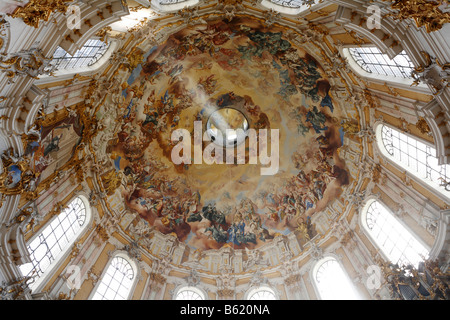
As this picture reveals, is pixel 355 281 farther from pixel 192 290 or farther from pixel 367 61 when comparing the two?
pixel 367 61

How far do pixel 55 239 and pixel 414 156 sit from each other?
14757 mm

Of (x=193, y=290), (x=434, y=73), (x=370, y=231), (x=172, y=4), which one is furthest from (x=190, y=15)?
(x=193, y=290)

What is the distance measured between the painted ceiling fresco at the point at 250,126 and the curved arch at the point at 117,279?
2971mm

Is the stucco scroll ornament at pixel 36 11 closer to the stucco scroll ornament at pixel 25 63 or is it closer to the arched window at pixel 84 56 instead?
the stucco scroll ornament at pixel 25 63

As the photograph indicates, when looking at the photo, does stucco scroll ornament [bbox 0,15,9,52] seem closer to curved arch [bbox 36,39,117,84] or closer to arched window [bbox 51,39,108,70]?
curved arch [bbox 36,39,117,84]

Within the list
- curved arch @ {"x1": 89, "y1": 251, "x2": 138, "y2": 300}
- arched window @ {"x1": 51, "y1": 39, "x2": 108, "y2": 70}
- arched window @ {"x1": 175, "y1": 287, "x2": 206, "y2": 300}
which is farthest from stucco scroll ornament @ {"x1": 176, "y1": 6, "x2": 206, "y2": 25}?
arched window @ {"x1": 175, "y1": 287, "x2": 206, "y2": 300}

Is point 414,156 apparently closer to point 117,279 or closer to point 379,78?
point 379,78

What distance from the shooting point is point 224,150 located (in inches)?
891

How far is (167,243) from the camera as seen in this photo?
18812 millimetres

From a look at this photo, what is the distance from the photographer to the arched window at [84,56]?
11.5 m

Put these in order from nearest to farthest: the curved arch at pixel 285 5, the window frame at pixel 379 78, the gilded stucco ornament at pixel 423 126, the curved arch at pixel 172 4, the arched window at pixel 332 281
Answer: the window frame at pixel 379 78
the gilded stucco ornament at pixel 423 126
the curved arch at pixel 172 4
the curved arch at pixel 285 5
the arched window at pixel 332 281

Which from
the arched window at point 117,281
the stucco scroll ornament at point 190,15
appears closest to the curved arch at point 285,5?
the stucco scroll ornament at point 190,15
